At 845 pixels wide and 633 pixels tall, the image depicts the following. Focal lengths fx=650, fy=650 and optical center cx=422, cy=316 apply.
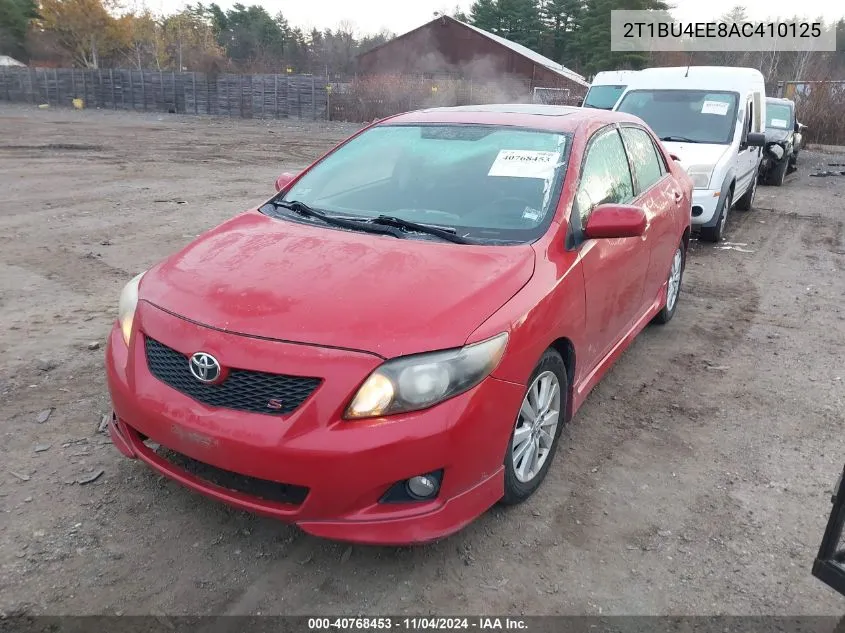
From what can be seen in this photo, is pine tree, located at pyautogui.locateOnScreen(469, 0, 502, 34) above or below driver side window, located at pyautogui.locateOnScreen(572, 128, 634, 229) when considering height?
above

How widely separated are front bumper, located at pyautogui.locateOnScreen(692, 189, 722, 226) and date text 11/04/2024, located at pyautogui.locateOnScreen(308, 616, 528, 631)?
6.39 metres

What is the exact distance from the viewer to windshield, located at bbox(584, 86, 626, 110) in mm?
13594

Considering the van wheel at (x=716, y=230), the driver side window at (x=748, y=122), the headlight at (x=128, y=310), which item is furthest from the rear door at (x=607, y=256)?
the driver side window at (x=748, y=122)

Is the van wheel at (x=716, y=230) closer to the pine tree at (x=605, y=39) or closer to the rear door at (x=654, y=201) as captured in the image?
the rear door at (x=654, y=201)

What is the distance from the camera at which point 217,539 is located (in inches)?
105

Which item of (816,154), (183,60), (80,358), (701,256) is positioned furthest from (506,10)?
(80,358)

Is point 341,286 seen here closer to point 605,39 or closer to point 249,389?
point 249,389

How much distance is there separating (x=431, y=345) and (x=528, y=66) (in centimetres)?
4549

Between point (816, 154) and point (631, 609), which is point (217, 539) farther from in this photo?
point (816, 154)

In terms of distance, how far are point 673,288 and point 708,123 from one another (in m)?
4.14

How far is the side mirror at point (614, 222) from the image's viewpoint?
3.10m

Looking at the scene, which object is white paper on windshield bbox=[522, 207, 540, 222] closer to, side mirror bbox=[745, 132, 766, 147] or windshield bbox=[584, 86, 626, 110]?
side mirror bbox=[745, 132, 766, 147]

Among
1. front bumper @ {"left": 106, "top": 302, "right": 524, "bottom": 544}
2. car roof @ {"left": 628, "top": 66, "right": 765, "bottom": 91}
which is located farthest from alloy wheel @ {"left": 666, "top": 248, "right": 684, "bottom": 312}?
car roof @ {"left": 628, "top": 66, "right": 765, "bottom": 91}

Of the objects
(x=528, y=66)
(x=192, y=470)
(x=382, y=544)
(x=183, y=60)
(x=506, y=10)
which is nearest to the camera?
(x=382, y=544)
